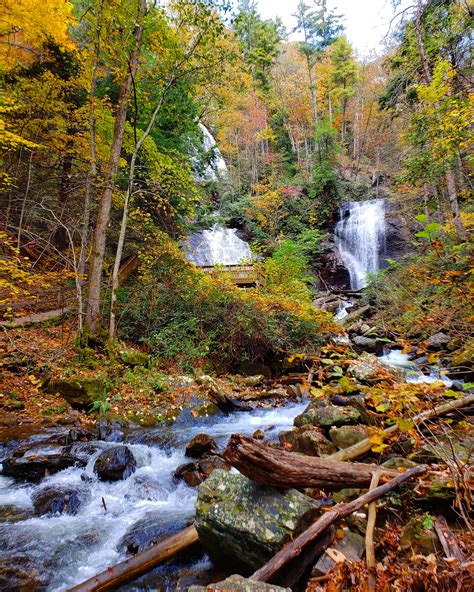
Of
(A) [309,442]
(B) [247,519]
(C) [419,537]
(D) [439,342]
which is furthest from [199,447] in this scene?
(D) [439,342]

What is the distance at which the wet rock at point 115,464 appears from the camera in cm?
448

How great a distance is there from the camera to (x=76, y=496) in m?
4.10

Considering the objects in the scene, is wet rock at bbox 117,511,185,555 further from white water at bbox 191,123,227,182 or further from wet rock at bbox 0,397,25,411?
white water at bbox 191,123,227,182

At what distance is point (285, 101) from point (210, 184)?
1497 cm

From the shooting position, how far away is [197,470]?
4652 millimetres

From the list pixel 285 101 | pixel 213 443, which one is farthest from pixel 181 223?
pixel 285 101

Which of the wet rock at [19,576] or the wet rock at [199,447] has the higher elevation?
the wet rock at [19,576]

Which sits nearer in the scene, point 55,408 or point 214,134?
point 55,408

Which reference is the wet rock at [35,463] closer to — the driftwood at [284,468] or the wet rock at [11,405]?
the wet rock at [11,405]

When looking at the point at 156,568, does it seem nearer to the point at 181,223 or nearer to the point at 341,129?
the point at 181,223

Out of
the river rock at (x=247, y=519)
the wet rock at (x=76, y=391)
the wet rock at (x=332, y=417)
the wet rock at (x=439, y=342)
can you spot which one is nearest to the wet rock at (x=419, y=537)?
the river rock at (x=247, y=519)

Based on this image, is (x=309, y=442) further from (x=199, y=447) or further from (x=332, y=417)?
(x=199, y=447)

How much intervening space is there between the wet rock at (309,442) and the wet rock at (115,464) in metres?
2.42

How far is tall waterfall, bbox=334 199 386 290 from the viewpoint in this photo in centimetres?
2070
